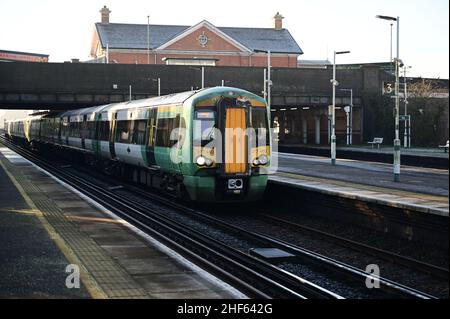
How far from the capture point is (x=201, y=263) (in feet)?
39.1

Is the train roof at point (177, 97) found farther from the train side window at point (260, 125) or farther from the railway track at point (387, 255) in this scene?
the railway track at point (387, 255)

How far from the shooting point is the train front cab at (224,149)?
17531mm

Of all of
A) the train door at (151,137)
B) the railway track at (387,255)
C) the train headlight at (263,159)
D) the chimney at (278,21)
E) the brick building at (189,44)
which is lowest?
the railway track at (387,255)

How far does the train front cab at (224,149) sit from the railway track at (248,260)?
36.5 inches

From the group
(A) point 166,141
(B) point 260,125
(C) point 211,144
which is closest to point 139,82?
(A) point 166,141

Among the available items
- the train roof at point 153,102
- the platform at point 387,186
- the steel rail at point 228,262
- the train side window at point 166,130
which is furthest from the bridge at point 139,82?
the steel rail at point 228,262

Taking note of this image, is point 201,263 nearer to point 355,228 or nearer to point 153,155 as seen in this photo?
point 355,228

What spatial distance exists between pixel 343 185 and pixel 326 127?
4259 centimetres

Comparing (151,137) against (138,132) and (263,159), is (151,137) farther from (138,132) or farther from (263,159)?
(263,159)

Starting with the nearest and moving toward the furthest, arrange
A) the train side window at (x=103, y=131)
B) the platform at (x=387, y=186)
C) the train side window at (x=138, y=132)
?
1. the platform at (x=387, y=186)
2. the train side window at (x=138, y=132)
3. the train side window at (x=103, y=131)

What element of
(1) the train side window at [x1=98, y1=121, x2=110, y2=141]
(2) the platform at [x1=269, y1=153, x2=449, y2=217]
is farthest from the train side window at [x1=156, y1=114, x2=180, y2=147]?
(1) the train side window at [x1=98, y1=121, x2=110, y2=141]

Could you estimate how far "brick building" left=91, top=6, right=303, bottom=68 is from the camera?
261ft

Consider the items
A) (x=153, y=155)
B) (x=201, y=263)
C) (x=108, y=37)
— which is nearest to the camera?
(x=201, y=263)
